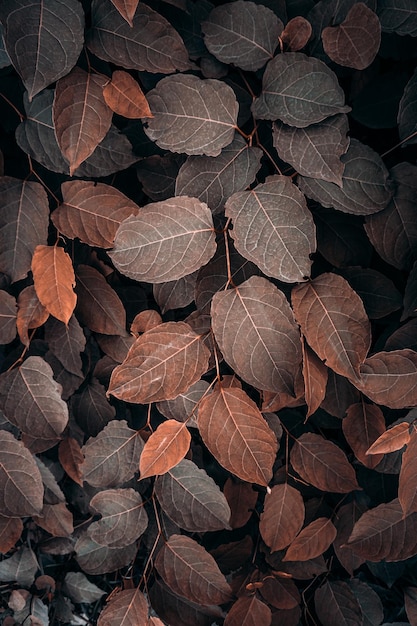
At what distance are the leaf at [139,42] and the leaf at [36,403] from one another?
49 centimetres

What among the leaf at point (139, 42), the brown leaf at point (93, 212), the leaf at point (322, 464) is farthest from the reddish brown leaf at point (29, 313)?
the leaf at point (322, 464)

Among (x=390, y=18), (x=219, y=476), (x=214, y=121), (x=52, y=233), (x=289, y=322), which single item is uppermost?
(x=390, y=18)

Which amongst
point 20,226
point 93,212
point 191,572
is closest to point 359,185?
point 93,212

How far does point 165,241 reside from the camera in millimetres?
798

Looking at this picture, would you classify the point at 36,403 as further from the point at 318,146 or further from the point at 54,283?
the point at 318,146

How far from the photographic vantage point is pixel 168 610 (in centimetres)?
109

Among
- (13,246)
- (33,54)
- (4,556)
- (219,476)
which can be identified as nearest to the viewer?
(33,54)

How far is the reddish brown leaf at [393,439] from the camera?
83 cm

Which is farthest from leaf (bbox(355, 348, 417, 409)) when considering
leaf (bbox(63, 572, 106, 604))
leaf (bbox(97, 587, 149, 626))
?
leaf (bbox(63, 572, 106, 604))

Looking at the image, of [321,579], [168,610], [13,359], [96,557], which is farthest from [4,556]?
[321,579]

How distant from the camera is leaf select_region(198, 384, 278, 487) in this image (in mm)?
840

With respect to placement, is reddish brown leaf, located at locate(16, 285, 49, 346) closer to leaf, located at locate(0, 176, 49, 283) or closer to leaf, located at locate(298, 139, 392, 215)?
leaf, located at locate(0, 176, 49, 283)

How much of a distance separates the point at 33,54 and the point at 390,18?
510 mm

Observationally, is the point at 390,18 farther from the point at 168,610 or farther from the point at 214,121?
the point at 168,610
